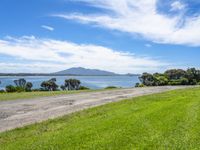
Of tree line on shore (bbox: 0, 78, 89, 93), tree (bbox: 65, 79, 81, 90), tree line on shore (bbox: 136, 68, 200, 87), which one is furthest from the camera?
tree line on shore (bbox: 136, 68, 200, 87)

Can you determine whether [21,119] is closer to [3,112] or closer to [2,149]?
[3,112]

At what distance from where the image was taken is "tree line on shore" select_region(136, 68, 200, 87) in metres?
75.4

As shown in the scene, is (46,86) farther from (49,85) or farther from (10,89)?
(10,89)

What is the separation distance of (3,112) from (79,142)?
10777mm

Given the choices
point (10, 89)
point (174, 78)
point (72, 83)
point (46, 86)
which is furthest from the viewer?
point (174, 78)

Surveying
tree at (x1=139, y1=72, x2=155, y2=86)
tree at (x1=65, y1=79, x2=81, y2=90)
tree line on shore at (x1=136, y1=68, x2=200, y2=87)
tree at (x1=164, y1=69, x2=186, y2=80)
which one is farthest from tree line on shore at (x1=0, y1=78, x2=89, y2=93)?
tree at (x1=164, y1=69, x2=186, y2=80)

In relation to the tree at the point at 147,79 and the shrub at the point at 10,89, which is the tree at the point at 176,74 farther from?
the shrub at the point at 10,89

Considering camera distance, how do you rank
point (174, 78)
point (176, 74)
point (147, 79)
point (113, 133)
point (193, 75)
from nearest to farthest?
point (113, 133)
point (147, 79)
point (193, 75)
point (174, 78)
point (176, 74)

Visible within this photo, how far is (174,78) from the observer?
84062 millimetres

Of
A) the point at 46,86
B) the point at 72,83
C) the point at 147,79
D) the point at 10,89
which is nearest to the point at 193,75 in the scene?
the point at 147,79

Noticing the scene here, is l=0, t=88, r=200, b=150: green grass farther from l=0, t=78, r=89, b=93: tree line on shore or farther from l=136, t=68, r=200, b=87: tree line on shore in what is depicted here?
l=136, t=68, r=200, b=87: tree line on shore

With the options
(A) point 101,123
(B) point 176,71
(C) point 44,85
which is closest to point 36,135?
(A) point 101,123

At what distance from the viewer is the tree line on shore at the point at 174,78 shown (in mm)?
75438

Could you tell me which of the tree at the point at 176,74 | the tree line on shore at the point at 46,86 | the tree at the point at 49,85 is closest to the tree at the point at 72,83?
the tree line on shore at the point at 46,86
